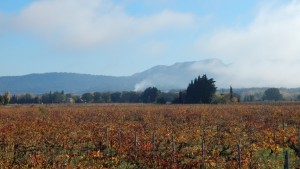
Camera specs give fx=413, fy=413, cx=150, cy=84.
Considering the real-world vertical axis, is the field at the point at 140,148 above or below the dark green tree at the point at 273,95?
below

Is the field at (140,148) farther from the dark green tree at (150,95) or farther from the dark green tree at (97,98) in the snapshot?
the dark green tree at (97,98)

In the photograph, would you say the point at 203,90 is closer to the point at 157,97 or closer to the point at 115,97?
the point at 157,97

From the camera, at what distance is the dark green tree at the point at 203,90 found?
364 ft

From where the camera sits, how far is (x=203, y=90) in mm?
111812

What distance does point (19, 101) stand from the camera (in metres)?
174

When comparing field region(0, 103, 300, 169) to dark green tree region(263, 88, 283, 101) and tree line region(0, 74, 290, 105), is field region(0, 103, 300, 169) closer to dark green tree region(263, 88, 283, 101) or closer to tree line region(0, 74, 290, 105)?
tree line region(0, 74, 290, 105)

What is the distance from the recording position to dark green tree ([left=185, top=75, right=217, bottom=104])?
364 ft

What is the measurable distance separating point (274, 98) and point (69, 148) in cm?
17598

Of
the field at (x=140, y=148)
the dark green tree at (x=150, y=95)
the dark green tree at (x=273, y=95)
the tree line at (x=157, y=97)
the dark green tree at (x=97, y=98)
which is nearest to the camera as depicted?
the field at (x=140, y=148)

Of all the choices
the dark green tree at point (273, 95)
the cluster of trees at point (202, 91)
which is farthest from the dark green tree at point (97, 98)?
the dark green tree at point (273, 95)

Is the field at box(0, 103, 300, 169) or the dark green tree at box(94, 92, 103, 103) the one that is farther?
the dark green tree at box(94, 92, 103, 103)

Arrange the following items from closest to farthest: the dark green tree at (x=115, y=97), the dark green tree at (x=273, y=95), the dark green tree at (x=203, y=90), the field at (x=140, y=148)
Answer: the field at (x=140, y=148) → the dark green tree at (x=203, y=90) → the dark green tree at (x=115, y=97) → the dark green tree at (x=273, y=95)

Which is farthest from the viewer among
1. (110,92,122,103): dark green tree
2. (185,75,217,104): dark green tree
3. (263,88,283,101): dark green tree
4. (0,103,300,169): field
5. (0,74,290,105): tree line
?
(263,88,283,101): dark green tree

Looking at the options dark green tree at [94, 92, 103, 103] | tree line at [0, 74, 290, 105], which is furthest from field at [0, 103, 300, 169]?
dark green tree at [94, 92, 103, 103]
